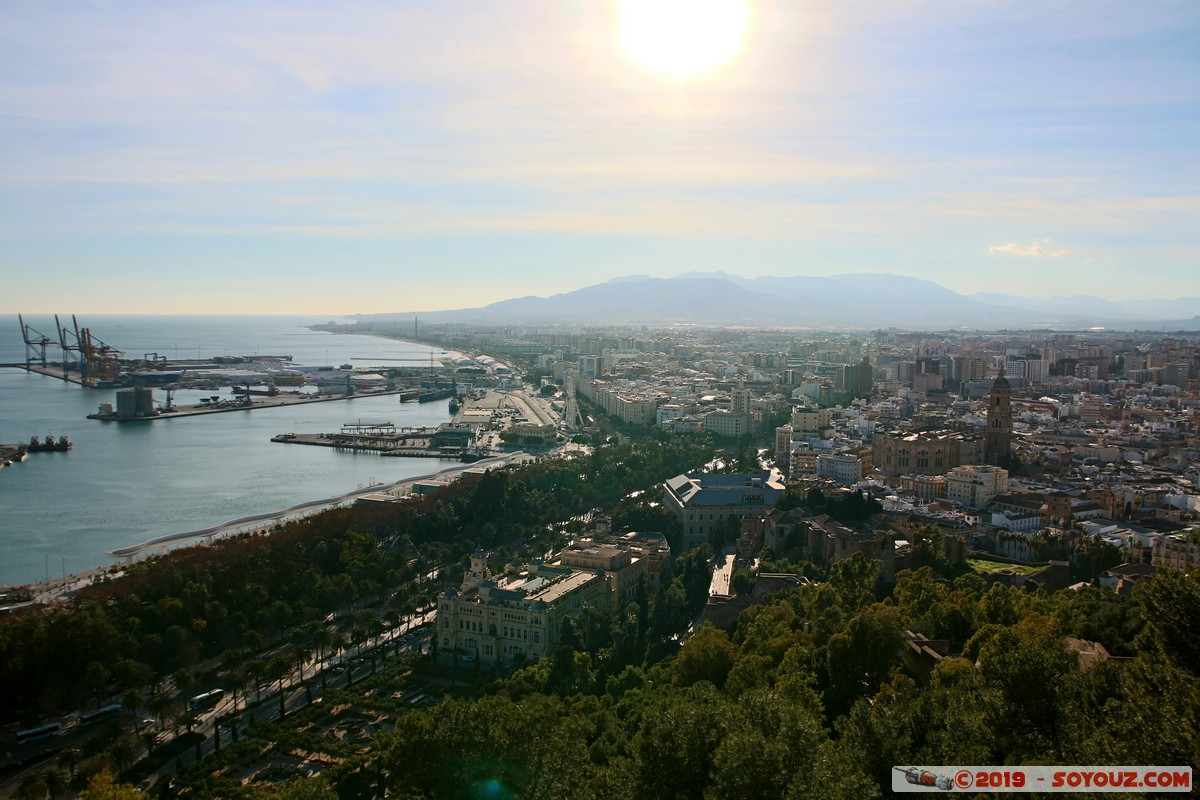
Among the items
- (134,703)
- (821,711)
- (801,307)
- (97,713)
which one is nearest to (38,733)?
(97,713)

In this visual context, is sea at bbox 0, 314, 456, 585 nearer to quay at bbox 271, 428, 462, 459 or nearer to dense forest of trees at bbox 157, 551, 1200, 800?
quay at bbox 271, 428, 462, 459

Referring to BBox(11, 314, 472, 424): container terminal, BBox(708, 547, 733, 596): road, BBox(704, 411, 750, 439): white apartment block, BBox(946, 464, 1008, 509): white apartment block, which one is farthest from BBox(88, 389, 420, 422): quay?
BBox(946, 464, 1008, 509): white apartment block

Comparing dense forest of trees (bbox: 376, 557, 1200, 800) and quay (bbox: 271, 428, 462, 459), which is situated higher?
dense forest of trees (bbox: 376, 557, 1200, 800)

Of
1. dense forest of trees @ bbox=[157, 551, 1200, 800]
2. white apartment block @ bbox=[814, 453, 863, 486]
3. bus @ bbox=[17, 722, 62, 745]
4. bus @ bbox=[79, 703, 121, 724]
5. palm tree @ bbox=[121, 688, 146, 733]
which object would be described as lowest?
bus @ bbox=[79, 703, 121, 724]

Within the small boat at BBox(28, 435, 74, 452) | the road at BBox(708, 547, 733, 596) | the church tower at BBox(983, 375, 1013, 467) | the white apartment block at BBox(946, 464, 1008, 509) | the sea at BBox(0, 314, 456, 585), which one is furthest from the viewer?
the small boat at BBox(28, 435, 74, 452)

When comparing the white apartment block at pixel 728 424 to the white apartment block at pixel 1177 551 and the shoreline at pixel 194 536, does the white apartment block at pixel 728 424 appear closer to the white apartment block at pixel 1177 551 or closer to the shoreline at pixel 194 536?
the shoreline at pixel 194 536

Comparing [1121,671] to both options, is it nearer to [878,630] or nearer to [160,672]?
[878,630]
